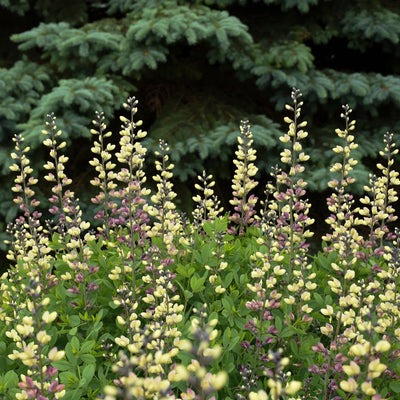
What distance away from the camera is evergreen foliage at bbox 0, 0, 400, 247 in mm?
4703

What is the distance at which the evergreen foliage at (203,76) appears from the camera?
470cm

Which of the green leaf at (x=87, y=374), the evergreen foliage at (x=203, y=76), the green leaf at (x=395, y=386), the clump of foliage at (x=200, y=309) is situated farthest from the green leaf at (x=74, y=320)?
the evergreen foliage at (x=203, y=76)

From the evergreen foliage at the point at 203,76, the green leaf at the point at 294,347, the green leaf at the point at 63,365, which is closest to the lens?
the green leaf at the point at 63,365

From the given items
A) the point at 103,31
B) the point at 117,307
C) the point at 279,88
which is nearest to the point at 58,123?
the point at 103,31

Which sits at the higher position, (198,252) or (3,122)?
(198,252)

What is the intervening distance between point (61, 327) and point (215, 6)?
5433mm

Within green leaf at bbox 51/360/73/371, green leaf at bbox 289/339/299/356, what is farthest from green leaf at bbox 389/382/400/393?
green leaf at bbox 51/360/73/371

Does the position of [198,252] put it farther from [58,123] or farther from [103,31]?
[103,31]

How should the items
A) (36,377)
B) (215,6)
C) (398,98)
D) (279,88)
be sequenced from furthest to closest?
(215,6), (279,88), (398,98), (36,377)

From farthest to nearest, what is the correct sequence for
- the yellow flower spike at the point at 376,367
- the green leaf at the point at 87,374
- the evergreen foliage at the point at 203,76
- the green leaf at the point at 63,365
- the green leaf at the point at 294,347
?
the evergreen foliage at the point at 203,76 → the green leaf at the point at 294,347 → the green leaf at the point at 63,365 → the green leaf at the point at 87,374 → the yellow flower spike at the point at 376,367

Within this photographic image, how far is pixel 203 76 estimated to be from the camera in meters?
6.12

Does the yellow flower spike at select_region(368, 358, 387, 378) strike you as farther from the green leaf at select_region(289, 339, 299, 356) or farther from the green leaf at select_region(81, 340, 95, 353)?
the green leaf at select_region(81, 340, 95, 353)

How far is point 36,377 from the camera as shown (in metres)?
1.66

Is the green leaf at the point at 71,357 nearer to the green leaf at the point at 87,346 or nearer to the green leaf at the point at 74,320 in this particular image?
the green leaf at the point at 87,346
